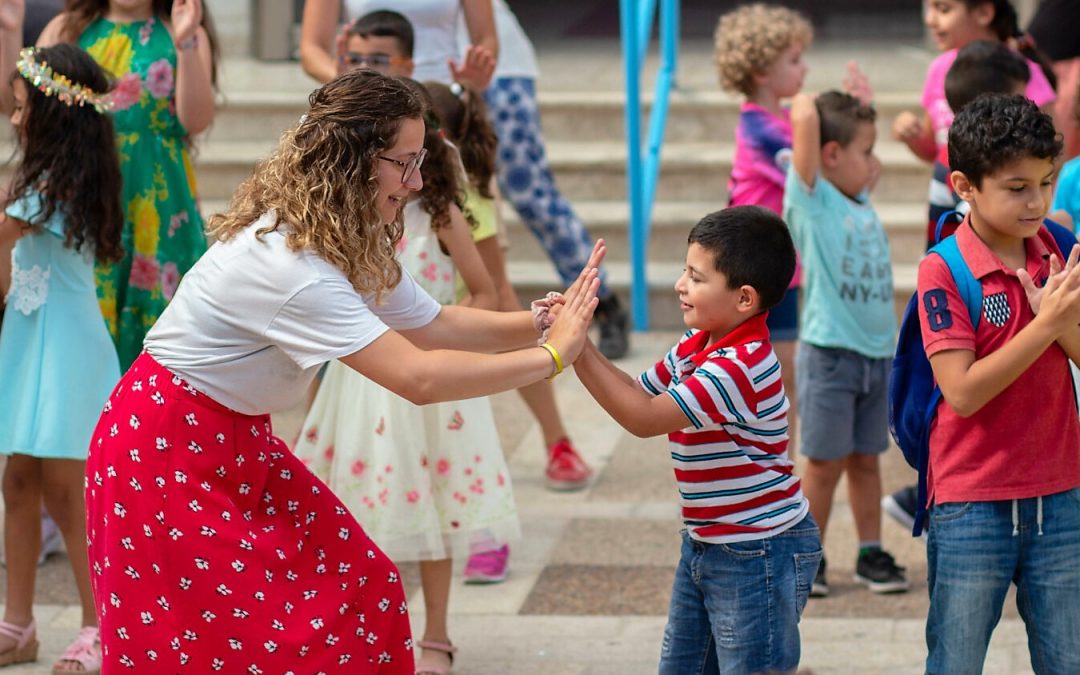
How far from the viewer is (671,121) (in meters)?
8.74

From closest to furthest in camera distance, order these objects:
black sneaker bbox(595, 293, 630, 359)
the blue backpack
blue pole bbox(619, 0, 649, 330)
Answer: the blue backpack
black sneaker bbox(595, 293, 630, 359)
blue pole bbox(619, 0, 649, 330)

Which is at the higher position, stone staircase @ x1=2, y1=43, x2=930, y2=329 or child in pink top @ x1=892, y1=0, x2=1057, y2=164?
child in pink top @ x1=892, y1=0, x2=1057, y2=164

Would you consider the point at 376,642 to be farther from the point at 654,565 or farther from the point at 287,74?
the point at 287,74

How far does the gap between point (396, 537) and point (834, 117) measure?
5.77 ft

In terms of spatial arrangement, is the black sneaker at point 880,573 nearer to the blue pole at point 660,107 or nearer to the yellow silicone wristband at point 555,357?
the yellow silicone wristband at point 555,357

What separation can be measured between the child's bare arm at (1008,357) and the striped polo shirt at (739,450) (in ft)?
1.07

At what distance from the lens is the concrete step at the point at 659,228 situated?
25.6 feet

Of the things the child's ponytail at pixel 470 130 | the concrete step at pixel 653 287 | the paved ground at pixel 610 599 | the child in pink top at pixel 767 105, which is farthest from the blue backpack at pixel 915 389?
the concrete step at pixel 653 287

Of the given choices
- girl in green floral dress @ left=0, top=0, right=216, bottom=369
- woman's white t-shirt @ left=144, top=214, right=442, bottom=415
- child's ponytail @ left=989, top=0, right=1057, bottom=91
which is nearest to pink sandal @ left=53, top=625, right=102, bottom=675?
girl in green floral dress @ left=0, top=0, right=216, bottom=369

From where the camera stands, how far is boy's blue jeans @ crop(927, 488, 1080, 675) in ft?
10.3

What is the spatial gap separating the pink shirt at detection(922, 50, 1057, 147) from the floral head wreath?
102 inches

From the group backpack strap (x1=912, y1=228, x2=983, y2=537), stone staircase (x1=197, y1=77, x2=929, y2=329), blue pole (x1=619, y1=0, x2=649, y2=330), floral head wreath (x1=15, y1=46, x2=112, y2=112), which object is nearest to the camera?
backpack strap (x1=912, y1=228, x2=983, y2=537)

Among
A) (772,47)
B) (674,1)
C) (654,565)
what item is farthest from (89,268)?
(674,1)

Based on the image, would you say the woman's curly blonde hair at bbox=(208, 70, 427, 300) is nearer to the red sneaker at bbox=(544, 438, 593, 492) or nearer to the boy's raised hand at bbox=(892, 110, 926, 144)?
the boy's raised hand at bbox=(892, 110, 926, 144)
